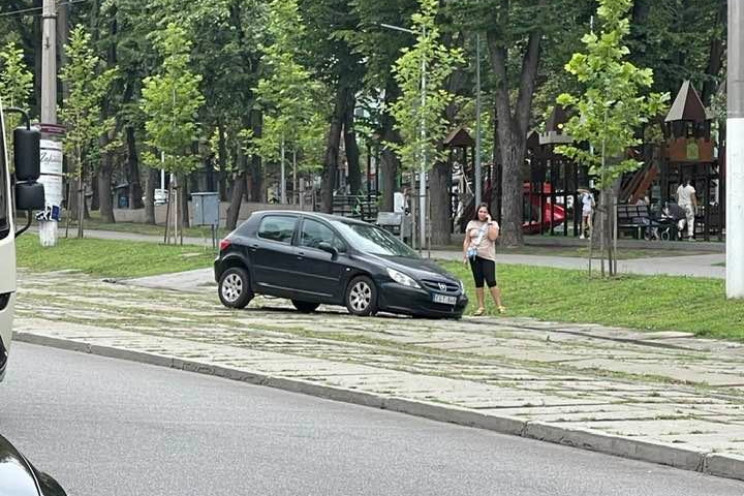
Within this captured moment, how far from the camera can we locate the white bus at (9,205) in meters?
10.4

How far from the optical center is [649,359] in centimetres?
1709

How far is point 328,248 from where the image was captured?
2312cm

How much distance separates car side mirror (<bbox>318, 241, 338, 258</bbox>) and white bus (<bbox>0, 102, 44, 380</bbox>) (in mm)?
12210

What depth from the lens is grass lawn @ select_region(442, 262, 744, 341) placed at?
71.1 ft

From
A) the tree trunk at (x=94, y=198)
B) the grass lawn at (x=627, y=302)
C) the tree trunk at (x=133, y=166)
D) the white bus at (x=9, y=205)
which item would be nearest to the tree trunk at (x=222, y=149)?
the tree trunk at (x=133, y=166)

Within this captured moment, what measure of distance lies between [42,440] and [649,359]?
8789mm

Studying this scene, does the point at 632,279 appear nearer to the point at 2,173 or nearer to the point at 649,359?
the point at 649,359

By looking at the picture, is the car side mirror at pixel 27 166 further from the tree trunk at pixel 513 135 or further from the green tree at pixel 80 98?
the green tree at pixel 80 98

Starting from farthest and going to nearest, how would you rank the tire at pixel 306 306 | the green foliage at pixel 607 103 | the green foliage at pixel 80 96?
the green foliage at pixel 80 96, the green foliage at pixel 607 103, the tire at pixel 306 306

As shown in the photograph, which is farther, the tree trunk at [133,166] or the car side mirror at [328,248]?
the tree trunk at [133,166]

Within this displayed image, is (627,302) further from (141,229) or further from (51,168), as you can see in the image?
(141,229)

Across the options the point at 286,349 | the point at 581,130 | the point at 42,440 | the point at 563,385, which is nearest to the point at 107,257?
the point at 581,130

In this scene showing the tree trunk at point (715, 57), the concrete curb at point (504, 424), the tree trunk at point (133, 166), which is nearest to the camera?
the concrete curb at point (504, 424)

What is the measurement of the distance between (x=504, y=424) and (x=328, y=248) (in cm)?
1224
